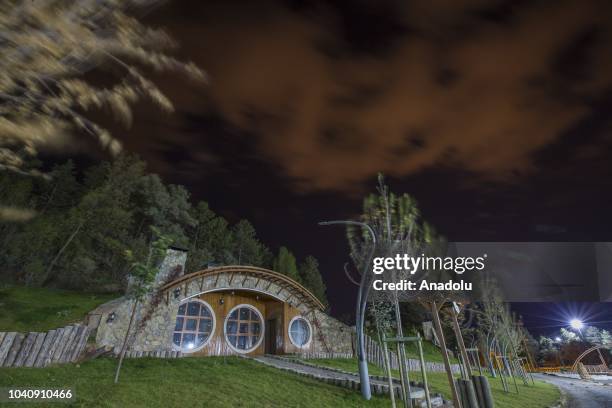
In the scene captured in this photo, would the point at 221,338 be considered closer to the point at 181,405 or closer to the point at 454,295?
the point at 181,405

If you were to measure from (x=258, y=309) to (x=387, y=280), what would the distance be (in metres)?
17.1

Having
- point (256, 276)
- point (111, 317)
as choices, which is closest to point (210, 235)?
point (256, 276)

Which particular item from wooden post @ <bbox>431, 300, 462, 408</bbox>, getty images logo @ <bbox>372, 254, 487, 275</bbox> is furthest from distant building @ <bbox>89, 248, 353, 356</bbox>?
wooden post @ <bbox>431, 300, 462, 408</bbox>

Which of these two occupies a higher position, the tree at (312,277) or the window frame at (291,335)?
the tree at (312,277)

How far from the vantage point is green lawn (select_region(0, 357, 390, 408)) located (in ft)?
31.8

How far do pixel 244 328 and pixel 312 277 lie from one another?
84.0ft

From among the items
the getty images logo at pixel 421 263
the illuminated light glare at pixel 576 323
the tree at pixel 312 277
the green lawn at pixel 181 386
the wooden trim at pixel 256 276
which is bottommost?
the green lawn at pixel 181 386

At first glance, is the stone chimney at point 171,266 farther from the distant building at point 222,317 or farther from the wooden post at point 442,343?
the wooden post at point 442,343

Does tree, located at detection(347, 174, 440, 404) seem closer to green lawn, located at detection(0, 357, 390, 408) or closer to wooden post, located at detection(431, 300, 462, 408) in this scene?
wooden post, located at detection(431, 300, 462, 408)

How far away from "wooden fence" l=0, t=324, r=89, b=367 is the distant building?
82.9 inches

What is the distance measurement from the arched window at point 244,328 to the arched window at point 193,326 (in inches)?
60.8

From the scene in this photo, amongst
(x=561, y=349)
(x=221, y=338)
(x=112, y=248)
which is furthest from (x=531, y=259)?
(x=112, y=248)

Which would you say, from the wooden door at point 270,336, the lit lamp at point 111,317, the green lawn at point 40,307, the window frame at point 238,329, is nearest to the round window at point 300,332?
the wooden door at point 270,336

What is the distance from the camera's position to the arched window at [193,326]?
21675mm
